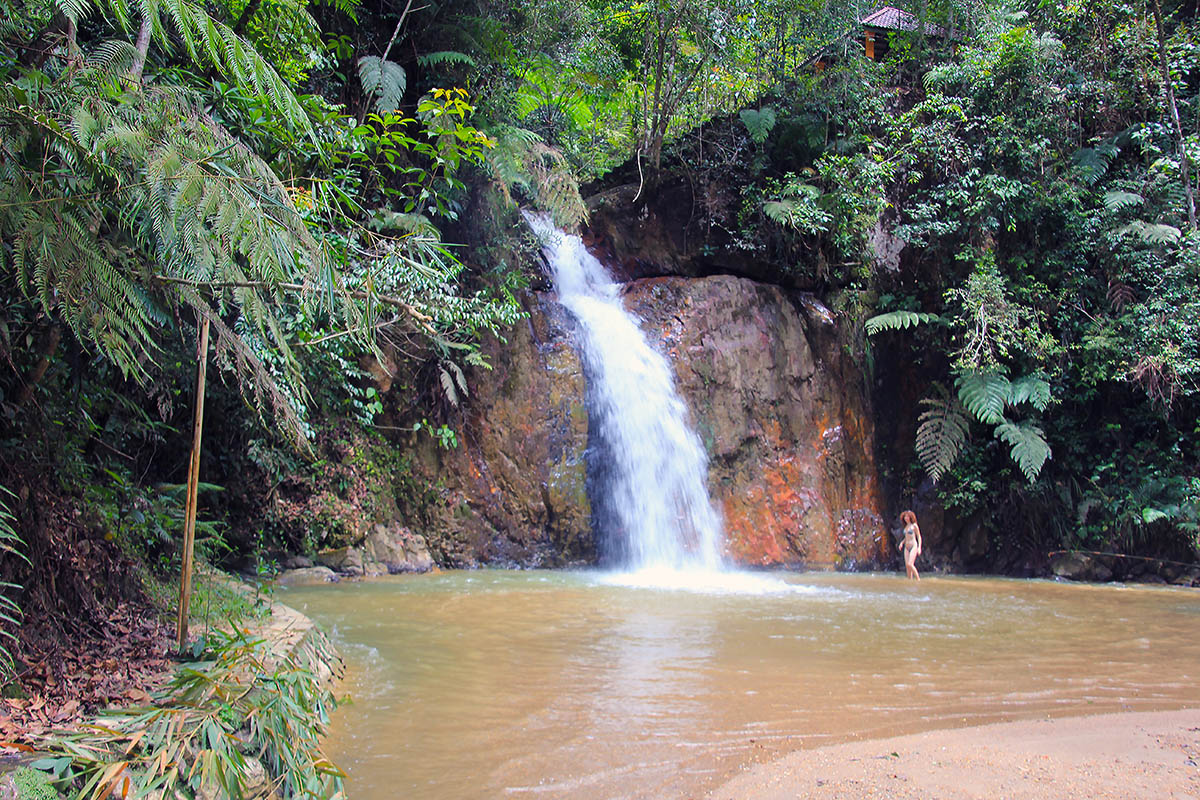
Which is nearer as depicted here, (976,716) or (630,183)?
(976,716)

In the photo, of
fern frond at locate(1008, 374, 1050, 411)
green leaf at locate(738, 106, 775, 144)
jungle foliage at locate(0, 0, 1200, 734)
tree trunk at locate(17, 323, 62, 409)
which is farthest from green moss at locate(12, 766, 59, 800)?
green leaf at locate(738, 106, 775, 144)

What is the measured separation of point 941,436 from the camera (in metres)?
11.9

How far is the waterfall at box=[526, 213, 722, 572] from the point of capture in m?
11.2

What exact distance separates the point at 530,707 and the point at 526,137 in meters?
8.65

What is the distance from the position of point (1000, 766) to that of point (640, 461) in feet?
27.1

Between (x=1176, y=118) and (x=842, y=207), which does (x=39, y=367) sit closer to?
(x=842, y=207)

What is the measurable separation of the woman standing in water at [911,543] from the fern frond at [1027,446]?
168cm

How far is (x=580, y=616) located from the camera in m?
6.85

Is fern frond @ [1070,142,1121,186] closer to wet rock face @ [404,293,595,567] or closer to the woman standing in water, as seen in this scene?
the woman standing in water

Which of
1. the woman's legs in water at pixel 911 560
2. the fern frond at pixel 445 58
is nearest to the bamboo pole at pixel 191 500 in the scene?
the fern frond at pixel 445 58

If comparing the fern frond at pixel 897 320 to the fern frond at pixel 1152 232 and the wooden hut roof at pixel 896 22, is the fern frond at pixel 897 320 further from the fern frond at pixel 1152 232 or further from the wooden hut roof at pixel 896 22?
the wooden hut roof at pixel 896 22

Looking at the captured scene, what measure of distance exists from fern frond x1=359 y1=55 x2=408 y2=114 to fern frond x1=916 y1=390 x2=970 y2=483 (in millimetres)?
8801

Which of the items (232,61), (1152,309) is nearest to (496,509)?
(232,61)

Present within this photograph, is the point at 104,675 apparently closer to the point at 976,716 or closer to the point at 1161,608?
the point at 976,716
